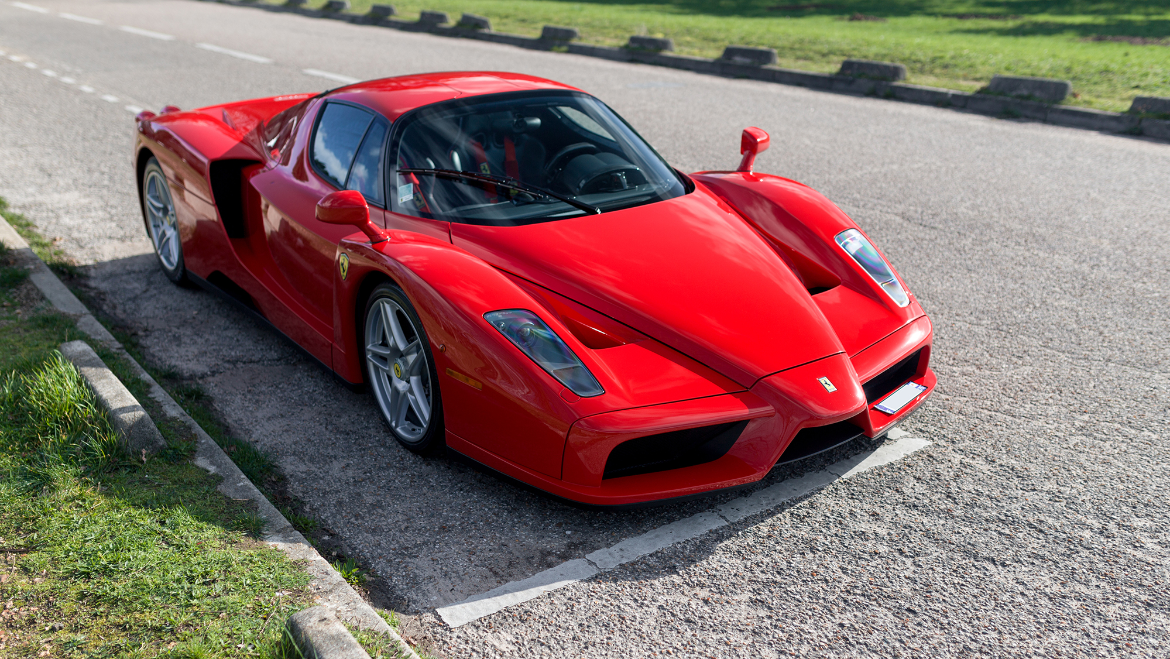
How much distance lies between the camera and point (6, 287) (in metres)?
5.08

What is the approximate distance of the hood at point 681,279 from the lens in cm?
318

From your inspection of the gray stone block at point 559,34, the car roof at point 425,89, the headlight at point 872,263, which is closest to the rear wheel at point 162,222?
the car roof at point 425,89

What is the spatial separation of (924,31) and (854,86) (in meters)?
5.88

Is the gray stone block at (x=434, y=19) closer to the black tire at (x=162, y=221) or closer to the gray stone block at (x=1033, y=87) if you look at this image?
the gray stone block at (x=1033, y=87)

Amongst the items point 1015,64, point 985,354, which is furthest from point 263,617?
point 1015,64

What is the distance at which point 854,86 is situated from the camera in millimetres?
11844

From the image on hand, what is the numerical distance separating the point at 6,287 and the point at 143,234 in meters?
1.37

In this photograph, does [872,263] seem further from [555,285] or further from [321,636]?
[321,636]

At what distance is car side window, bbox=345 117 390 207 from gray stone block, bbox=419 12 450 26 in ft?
50.4

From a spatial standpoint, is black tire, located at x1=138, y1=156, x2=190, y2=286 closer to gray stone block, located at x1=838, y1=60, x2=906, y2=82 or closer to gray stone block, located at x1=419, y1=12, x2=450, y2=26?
gray stone block, located at x1=838, y1=60, x2=906, y2=82

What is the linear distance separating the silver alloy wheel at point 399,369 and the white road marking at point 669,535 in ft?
2.82

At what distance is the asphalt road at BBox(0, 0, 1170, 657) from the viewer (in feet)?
8.80

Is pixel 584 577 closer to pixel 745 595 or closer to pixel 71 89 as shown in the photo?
pixel 745 595

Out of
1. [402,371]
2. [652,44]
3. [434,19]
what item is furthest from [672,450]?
[434,19]
